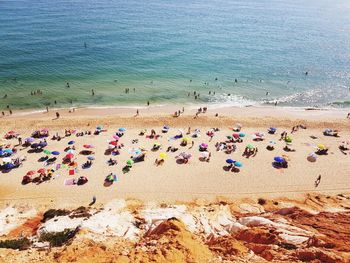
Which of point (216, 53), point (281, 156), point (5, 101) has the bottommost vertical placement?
point (281, 156)

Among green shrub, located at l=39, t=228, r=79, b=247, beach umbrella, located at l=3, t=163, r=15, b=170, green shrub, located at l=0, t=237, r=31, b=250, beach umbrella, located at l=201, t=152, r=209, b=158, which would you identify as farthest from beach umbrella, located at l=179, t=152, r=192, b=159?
green shrub, located at l=0, t=237, r=31, b=250

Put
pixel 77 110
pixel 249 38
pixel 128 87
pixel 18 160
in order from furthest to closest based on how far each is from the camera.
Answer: pixel 249 38, pixel 128 87, pixel 77 110, pixel 18 160

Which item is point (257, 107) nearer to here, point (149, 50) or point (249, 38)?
point (149, 50)

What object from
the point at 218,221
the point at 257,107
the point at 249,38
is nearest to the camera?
the point at 218,221

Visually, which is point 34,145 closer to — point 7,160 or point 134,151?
point 7,160

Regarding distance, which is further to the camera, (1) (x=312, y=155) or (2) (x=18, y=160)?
(1) (x=312, y=155)

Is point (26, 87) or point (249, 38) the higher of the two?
point (249, 38)

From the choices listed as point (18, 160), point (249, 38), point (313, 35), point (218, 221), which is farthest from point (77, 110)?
point (313, 35)
